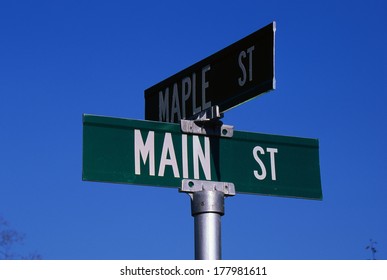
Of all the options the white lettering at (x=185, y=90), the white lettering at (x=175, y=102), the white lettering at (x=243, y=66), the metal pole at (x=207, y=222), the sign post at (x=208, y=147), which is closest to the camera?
the metal pole at (x=207, y=222)

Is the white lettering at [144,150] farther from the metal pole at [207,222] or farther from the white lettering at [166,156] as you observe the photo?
the metal pole at [207,222]

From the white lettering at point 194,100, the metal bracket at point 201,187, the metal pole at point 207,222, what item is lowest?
the metal pole at point 207,222

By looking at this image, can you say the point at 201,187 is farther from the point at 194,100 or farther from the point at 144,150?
the point at 194,100

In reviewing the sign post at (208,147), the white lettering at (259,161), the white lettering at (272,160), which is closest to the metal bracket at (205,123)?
the sign post at (208,147)

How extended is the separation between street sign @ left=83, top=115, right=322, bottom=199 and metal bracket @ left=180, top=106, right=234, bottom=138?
3 centimetres

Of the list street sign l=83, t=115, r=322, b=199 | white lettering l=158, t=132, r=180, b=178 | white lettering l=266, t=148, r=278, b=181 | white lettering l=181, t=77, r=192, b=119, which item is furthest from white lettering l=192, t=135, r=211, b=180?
white lettering l=266, t=148, r=278, b=181

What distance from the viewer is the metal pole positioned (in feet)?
10.8

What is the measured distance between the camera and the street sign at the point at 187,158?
358cm

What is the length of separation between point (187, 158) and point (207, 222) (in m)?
0.50

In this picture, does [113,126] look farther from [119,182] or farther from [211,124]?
[211,124]

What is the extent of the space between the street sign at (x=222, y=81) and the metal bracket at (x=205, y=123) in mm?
48

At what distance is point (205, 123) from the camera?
12.4ft
